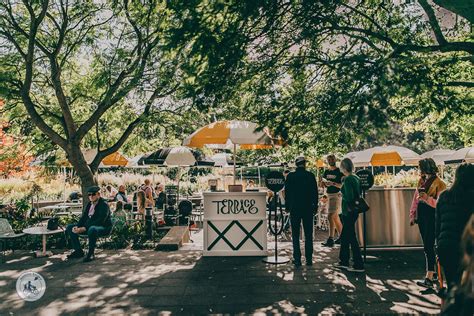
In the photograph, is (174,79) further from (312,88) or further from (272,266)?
(272,266)

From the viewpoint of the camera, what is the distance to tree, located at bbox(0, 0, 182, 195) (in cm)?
1177

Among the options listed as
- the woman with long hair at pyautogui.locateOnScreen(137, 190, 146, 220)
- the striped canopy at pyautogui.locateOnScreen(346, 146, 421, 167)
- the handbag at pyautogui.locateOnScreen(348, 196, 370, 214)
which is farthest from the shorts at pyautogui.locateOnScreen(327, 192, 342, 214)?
the striped canopy at pyautogui.locateOnScreen(346, 146, 421, 167)

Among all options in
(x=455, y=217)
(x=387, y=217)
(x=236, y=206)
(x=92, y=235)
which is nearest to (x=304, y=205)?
(x=236, y=206)

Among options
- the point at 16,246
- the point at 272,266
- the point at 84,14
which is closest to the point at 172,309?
the point at 272,266

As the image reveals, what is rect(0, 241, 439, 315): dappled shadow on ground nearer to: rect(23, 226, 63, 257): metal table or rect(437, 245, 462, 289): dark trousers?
rect(23, 226, 63, 257): metal table

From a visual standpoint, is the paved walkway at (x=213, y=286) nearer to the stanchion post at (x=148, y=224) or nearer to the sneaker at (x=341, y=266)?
the sneaker at (x=341, y=266)

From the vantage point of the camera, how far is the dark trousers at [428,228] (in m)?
6.47

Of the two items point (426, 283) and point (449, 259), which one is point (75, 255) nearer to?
point (426, 283)

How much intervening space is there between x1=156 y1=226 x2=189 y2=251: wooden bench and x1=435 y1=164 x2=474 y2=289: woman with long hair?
6582 millimetres

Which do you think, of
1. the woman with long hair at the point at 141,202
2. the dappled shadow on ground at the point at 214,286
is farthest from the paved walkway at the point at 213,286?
the woman with long hair at the point at 141,202

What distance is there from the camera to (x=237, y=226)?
9039 millimetres

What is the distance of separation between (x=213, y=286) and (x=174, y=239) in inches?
157

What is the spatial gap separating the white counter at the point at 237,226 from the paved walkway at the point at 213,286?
298 millimetres

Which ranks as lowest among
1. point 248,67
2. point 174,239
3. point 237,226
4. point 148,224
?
point 174,239
